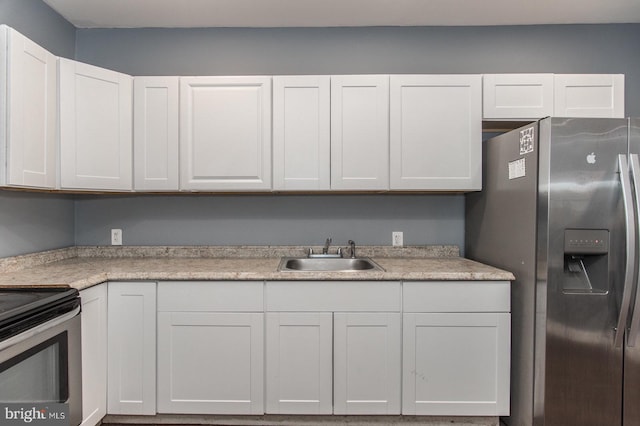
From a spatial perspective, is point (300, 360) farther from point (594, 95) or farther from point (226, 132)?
point (594, 95)

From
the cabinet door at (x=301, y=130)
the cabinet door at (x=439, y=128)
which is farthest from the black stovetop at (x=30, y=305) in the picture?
the cabinet door at (x=439, y=128)

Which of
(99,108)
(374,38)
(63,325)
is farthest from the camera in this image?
(374,38)

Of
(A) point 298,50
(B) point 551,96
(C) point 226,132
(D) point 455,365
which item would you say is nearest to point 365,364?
(D) point 455,365

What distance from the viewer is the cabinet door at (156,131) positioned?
212 centimetres

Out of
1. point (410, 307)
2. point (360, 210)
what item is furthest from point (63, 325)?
point (360, 210)

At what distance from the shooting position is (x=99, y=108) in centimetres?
202

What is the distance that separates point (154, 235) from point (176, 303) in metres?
0.81

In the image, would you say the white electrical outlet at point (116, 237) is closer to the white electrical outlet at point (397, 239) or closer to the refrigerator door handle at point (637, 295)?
the white electrical outlet at point (397, 239)

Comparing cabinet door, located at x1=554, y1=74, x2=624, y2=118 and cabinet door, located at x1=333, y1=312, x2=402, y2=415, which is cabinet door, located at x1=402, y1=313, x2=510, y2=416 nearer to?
cabinet door, located at x1=333, y1=312, x2=402, y2=415

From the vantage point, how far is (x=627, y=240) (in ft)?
4.94

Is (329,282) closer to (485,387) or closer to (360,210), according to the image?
(360,210)

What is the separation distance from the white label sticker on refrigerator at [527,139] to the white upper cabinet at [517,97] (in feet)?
1.35

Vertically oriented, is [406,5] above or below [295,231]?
above

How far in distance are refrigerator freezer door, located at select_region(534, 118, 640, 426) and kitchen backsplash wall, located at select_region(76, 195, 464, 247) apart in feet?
2.86
